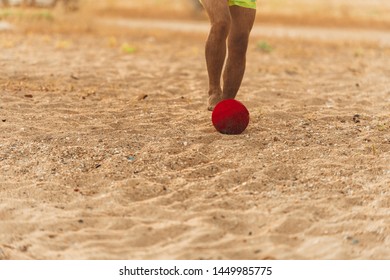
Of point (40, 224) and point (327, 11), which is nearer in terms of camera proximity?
point (40, 224)

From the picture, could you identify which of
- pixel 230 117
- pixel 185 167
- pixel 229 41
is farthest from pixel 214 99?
pixel 185 167

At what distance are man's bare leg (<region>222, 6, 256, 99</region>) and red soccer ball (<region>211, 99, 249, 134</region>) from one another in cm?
42

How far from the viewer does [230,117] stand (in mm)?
4688

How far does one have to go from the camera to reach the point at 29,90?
243 inches

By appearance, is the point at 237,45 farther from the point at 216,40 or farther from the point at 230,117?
the point at 230,117

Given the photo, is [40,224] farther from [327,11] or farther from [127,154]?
[327,11]

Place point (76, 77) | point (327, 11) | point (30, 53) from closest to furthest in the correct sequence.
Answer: point (76, 77) → point (30, 53) → point (327, 11)

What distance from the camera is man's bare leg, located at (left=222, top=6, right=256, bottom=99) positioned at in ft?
16.3

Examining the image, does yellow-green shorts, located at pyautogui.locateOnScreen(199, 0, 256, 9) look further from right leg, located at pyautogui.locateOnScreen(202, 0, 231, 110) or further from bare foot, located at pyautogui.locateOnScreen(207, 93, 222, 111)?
bare foot, located at pyautogui.locateOnScreen(207, 93, 222, 111)

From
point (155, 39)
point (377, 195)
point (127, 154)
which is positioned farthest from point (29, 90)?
point (155, 39)

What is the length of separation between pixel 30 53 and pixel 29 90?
2289 millimetres

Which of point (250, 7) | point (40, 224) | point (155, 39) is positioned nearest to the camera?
point (40, 224)

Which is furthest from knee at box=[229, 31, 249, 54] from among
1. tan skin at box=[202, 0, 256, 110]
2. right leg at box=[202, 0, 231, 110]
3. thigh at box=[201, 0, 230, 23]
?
thigh at box=[201, 0, 230, 23]

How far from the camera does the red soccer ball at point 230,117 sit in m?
4.66
